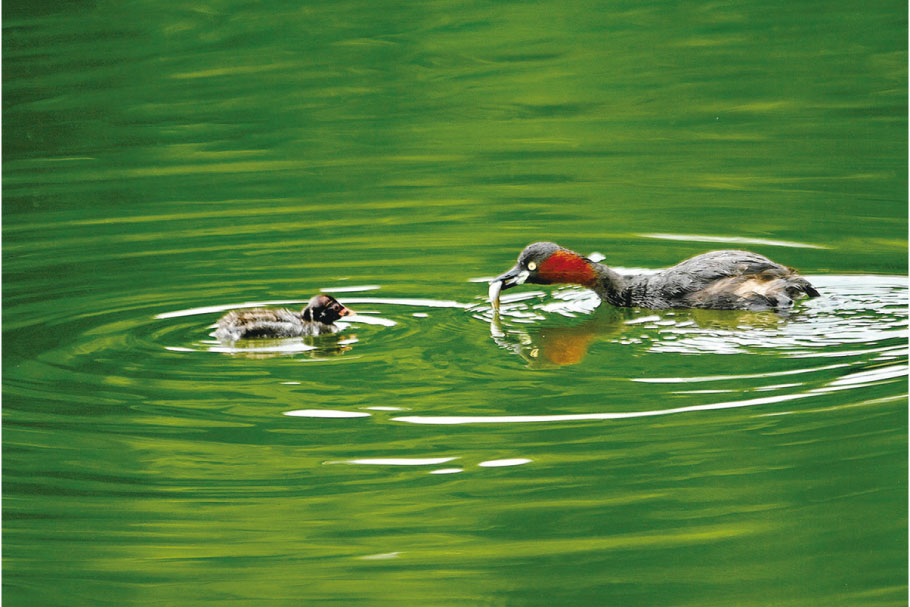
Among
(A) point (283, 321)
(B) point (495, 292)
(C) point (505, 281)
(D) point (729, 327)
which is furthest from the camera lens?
(C) point (505, 281)

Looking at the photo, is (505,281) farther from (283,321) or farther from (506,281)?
(283,321)

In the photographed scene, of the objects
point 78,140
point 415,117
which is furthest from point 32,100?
point 415,117

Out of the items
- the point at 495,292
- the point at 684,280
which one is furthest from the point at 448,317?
the point at 684,280

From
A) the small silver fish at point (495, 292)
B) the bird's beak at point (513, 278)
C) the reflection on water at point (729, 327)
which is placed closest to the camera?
the reflection on water at point (729, 327)

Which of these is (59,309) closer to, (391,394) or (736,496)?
(391,394)

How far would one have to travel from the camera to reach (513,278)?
9500 mm

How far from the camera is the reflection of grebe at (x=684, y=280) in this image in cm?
915

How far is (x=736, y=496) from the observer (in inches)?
253

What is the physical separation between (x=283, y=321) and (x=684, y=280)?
240 cm

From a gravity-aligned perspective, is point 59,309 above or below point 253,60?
below

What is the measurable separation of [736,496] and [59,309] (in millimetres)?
4781

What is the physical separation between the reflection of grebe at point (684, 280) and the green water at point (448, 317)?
0.18 m

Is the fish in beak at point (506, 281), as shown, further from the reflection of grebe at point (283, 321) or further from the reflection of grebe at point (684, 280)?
the reflection of grebe at point (283, 321)

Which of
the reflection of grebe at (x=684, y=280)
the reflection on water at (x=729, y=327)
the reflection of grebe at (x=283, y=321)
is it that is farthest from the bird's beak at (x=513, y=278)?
A: the reflection of grebe at (x=283, y=321)
